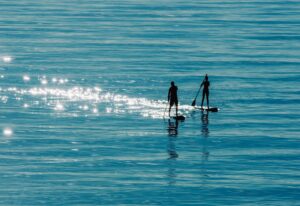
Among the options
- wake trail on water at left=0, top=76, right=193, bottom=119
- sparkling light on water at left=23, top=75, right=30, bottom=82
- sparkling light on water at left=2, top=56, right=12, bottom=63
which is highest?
sparkling light on water at left=2, top=56, right=12, bottom=63

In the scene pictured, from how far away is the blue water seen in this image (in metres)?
30.2

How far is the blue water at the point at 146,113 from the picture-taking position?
3022cm

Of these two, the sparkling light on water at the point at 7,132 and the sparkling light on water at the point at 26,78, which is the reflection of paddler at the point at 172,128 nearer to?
the sparkling light on water at the point at 7,132

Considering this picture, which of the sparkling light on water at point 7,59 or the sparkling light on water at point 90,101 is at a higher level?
the sparkling light on water at point 7,59

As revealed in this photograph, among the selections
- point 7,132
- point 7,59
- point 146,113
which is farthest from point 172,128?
point 7,59

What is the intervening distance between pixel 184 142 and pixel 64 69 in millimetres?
18933

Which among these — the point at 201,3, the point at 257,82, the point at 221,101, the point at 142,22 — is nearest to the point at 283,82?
the point at 257,82

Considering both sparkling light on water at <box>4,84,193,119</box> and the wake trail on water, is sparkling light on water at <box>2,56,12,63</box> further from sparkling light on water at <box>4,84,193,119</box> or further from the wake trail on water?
sparkling light on water at <box>4,84,193,119</box>

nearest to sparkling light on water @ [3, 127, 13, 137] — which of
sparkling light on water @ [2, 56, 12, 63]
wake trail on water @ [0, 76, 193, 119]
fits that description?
wake trail on water @ [0, 76, 193, 119]

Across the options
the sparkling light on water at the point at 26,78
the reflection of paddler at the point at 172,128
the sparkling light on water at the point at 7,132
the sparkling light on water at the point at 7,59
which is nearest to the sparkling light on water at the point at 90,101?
the reflection of paddler at the point at 172,128

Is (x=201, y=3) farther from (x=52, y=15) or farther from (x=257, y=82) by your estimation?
(x=257, y=82)

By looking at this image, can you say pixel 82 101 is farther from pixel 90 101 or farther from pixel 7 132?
pixel 7 132

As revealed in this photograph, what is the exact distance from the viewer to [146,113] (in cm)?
4222

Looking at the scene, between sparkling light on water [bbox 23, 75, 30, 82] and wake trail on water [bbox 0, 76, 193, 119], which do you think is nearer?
wake trail on water [bbox 0, 76, 193, 119]
